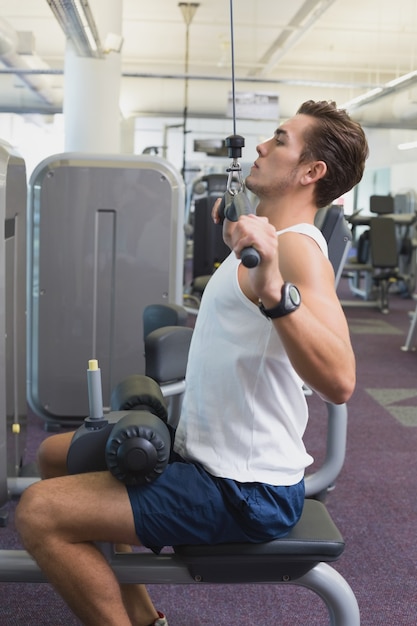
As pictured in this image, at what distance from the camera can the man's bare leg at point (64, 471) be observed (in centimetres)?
161

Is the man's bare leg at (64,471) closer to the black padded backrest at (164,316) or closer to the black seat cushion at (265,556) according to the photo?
the black seat cushion at (265,556)

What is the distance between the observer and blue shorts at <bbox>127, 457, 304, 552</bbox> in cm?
132

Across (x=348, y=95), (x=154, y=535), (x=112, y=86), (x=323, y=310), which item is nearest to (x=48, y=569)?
(x=154, y=535)

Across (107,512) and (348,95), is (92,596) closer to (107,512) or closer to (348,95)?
(107,512)

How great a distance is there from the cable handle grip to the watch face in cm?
10

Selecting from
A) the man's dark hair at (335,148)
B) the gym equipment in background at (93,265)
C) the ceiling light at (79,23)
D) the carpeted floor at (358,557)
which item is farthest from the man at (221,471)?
the ceiling light at (79,23)

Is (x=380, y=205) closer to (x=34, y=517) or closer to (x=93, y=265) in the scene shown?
(x=93, y=265)

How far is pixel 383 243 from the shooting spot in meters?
7.22

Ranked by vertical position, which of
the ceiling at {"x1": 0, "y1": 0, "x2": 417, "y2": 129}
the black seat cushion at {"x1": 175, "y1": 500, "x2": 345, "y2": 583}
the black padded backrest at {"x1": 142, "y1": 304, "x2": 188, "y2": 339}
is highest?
the ceiling at {"x1": 0, "y1": 0, "x2": 417, "y2": 129}

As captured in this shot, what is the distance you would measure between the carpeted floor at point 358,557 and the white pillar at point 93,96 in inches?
153

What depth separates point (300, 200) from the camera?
1452 mm

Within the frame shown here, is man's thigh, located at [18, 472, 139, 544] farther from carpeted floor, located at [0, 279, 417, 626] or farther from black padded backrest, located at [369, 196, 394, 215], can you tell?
black padded backrest, located at [369, 196, 394, 215]

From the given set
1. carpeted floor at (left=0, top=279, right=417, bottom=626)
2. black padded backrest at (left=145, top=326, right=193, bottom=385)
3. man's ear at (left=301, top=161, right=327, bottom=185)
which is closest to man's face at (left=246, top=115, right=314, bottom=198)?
man's ear at (left=301, top=161, right=327, bottom=185)

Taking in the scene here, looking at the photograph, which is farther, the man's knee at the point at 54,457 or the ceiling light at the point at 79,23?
the ceiling light at the point at 79,23
